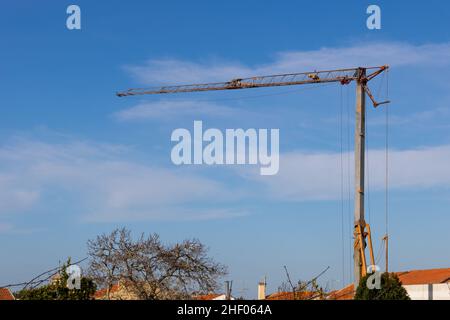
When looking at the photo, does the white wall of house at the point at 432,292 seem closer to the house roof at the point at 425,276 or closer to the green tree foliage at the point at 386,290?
the house roof at the point at 425,276

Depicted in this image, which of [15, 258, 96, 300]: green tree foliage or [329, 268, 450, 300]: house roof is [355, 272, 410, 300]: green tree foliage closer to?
[15, 258, 96, 300]: green tree foliage

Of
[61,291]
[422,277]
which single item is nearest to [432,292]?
[422,277]

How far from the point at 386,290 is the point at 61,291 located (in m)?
Answer: 11.9

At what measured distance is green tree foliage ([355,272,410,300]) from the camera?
23.8 metres

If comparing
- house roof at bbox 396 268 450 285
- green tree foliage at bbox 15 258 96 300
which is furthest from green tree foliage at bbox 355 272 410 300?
house roof at bbox 396 268 450 285

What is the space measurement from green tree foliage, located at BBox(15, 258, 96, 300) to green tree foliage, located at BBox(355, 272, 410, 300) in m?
10.2

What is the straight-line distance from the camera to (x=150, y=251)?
58.1 metres
